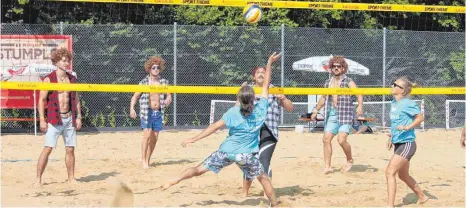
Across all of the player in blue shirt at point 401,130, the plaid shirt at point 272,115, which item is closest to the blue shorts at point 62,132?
the plaid shirt at point 272,115

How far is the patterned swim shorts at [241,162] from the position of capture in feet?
27.3

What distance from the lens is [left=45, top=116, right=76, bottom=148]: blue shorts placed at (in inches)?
403

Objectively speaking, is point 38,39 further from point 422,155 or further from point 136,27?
point 422,155

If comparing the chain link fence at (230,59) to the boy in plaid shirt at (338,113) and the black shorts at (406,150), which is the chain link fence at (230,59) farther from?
the black shorts at (406,150)

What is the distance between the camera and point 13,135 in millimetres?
17125

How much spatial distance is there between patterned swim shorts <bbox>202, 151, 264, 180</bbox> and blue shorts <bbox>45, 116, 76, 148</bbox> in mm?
2528

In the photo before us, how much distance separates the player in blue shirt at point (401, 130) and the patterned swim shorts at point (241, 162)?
139 cm

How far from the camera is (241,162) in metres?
8.33

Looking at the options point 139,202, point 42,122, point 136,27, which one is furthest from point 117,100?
point 139,202

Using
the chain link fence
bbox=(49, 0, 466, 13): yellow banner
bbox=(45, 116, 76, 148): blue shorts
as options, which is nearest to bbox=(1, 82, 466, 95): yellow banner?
bbox=(45, 116, 76, 148): blue shorts

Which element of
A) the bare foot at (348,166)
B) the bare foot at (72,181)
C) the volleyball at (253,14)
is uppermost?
the volleyball at (253,14)

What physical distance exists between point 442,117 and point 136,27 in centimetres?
743

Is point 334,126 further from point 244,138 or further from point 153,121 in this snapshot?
point 244,138

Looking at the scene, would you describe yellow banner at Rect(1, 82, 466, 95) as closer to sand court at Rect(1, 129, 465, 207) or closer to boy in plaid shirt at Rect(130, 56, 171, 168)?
sand court at Rect(1, 129, 465, 207)
